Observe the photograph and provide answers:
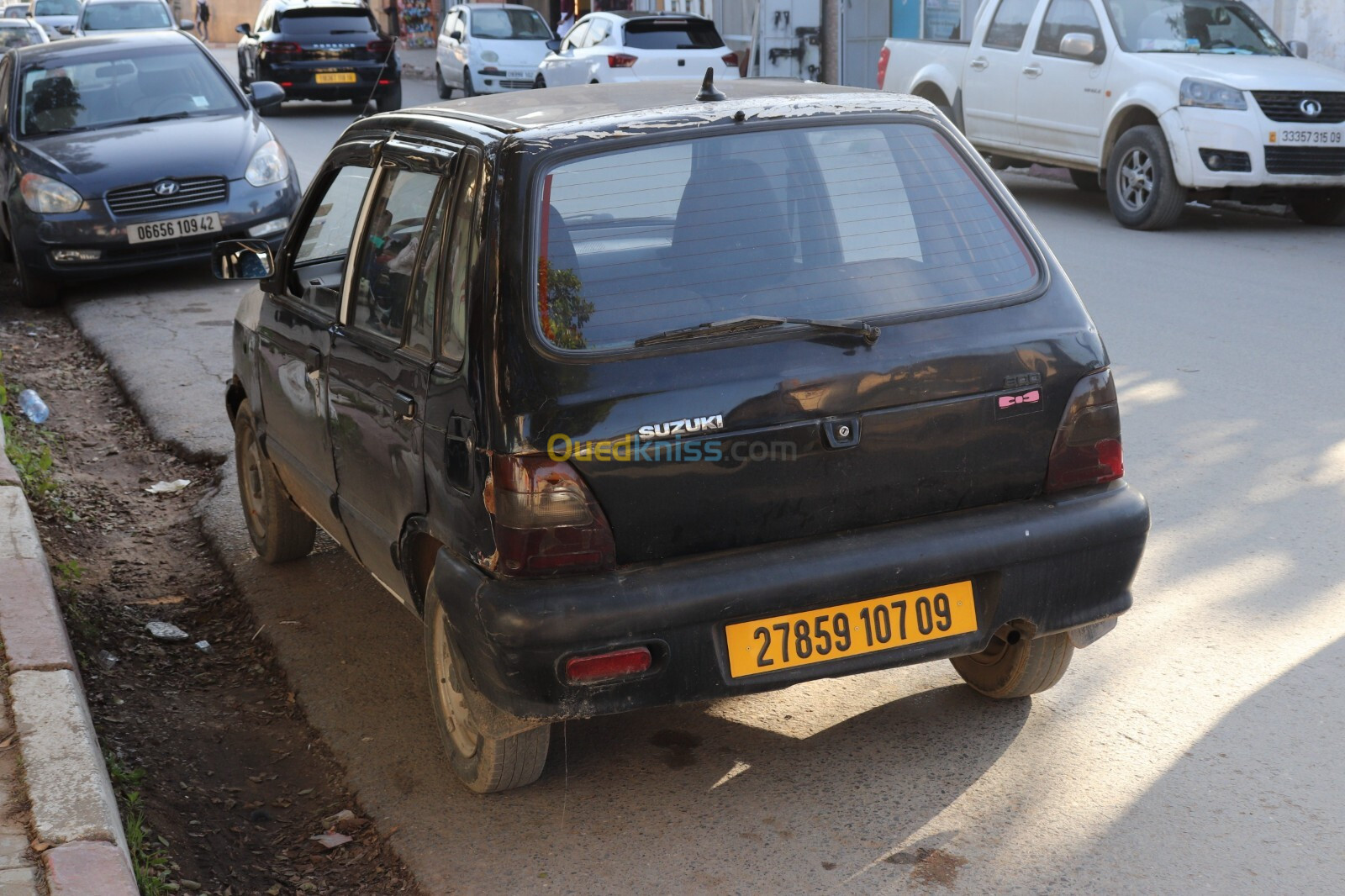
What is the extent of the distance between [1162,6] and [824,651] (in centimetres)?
1058

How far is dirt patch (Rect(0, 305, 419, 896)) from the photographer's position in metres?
3.54

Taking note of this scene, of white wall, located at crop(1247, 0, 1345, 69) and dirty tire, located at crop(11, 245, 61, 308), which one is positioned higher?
white wall, located at crop(1247, 0, 1345, 69)

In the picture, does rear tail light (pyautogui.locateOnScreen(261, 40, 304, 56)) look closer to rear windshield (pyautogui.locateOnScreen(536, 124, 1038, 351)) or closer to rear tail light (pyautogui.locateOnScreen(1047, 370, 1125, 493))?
rear windshield (pyautogui.locateOnScreen(536, 124, 1038, 351))

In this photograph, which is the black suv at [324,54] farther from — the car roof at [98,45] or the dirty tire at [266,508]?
the dirty tire at [266,508]

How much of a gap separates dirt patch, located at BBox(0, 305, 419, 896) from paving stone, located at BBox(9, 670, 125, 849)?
0.67 feet

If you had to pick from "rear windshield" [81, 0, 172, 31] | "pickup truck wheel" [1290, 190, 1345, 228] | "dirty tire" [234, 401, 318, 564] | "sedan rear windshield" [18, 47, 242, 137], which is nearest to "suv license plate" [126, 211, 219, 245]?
"sedan rear windshield" [18, 47, 242, 137]

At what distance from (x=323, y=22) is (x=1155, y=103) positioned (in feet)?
55.1

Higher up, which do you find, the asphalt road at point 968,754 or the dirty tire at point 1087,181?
the asphalt road at point 968,754

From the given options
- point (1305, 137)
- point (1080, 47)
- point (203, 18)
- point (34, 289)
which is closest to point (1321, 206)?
point (1305, 137)

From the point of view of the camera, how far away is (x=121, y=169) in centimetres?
1050

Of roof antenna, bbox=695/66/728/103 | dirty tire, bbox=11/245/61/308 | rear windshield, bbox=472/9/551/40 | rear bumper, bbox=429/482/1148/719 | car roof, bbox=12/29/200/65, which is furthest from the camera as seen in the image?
rear windshield, bbox=472/9/551/40

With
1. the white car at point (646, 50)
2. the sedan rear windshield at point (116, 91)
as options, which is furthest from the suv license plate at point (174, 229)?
the white car at point (646, 50)

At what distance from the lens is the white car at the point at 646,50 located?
19.5 m

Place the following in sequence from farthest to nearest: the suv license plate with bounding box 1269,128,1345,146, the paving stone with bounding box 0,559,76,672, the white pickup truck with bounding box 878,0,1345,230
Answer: the white pickup truck with bounding box 878,0,1345,230 → the suv license plate with bounding box 1269,128,1345,146 → the paving stone with bounding box 0,559,76,672
